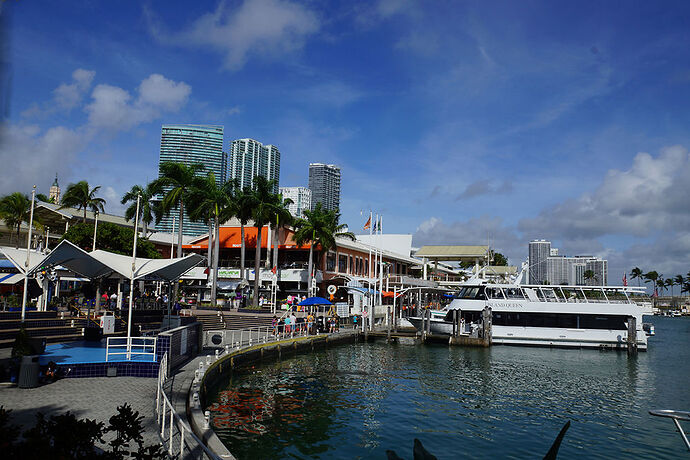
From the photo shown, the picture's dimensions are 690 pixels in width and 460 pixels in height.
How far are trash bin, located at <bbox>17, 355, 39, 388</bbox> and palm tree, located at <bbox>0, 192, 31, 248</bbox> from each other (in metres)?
35.5

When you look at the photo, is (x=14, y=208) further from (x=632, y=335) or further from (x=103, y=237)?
(x=632, y=335)

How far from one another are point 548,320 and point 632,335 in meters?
5.84

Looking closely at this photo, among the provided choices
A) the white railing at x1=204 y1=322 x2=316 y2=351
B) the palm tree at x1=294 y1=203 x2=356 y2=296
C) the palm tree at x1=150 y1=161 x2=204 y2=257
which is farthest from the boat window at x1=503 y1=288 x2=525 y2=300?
the palm tree at x1=150 y1=161 x2=204 y2=257

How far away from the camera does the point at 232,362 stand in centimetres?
2289

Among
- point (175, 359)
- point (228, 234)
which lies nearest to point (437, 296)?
point (228, 234)

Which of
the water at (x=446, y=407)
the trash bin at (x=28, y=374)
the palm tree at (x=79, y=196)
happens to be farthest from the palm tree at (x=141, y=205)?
the trash bin at (x=28, y=374)

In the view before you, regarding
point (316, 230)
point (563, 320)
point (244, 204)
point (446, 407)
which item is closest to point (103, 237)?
point (244, 204)

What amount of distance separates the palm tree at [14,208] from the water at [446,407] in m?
31.1

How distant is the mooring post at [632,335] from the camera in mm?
36156

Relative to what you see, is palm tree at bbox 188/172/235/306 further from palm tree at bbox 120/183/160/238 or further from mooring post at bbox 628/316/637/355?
mooring post at bbox 628/316/637/355

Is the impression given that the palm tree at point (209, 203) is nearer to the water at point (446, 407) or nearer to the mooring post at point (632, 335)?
the water at point (446, 407)

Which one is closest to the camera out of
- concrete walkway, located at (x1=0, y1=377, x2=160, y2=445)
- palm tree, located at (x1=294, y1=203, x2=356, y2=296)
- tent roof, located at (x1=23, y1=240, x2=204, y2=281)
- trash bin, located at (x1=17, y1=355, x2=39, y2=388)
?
concrete walkway, located at (x1=0, y1=377, x2=160, y2=445)

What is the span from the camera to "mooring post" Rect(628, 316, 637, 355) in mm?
36156

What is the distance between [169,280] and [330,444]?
13.6 metres
